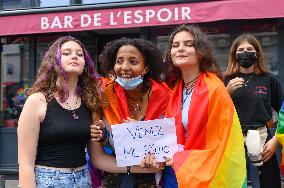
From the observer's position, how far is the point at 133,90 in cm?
279

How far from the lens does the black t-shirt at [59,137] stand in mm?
2377

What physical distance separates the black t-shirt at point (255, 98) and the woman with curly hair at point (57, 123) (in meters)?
1.59

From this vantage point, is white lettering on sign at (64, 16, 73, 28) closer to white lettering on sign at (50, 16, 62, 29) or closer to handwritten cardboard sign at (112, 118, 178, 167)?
white lettering on sign at (50, 16, 62, 29)

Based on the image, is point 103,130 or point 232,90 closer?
point 103,130

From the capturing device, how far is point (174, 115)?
98.9 inches

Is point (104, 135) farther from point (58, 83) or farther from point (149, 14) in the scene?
point (149, 14)

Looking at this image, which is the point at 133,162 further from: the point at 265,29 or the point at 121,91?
the point at 265,29

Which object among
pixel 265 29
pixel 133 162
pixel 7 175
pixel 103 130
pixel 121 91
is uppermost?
pixel 265 29

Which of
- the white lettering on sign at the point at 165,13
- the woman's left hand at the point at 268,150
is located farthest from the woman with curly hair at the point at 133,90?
the white lettering on sign at the point at 165,13

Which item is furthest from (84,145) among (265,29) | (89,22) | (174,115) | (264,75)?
(265,29)

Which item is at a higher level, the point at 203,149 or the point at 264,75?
the point at 264,75

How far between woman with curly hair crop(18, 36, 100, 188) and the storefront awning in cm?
412

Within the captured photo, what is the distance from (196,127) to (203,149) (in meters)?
0.14

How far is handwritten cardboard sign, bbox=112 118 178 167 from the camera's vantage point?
2498 mm
